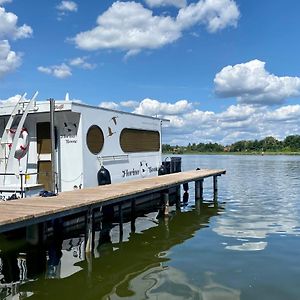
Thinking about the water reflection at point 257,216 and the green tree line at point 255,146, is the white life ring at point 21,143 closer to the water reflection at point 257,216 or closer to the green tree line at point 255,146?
the water reflection at point 257,216

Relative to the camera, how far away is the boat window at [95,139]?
13375 mm

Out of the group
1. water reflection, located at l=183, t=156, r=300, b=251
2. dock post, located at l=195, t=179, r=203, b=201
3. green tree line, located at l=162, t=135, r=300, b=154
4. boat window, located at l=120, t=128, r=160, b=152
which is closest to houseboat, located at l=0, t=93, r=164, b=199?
boat window, located at l=120, t=128, r=160, b=152

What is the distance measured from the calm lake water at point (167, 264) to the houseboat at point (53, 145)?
2.00 meters

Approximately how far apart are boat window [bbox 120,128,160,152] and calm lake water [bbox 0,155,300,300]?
132 inches

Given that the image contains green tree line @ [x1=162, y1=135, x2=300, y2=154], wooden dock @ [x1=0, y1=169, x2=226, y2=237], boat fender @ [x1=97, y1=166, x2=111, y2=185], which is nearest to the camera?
wooden dock @ [x1=0, y1=169, x2=226, y2=237]

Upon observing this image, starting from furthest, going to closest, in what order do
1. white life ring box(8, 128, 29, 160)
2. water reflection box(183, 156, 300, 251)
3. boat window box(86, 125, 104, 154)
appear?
boat window box(86, 125, 104, 154) → white life ring box(8, 128, 29, 160) → water reflection box(183, 156, 300, 251)

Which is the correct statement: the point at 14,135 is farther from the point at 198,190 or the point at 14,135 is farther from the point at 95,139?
the point at 198,190

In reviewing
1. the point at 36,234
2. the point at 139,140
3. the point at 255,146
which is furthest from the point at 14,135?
the point at 255,146

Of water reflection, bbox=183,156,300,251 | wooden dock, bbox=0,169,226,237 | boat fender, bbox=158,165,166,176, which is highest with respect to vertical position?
boat fender, bbox=158,165,166,176

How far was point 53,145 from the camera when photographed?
11.8 meters

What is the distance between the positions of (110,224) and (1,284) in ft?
17.4

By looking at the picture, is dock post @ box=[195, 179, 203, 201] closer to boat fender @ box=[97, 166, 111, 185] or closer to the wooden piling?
boat fender @ box=[97, 166, 111, 185]

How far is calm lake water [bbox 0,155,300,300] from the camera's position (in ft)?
24.2

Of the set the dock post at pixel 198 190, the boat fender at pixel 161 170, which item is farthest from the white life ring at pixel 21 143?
the dock post at pixel 198 190
